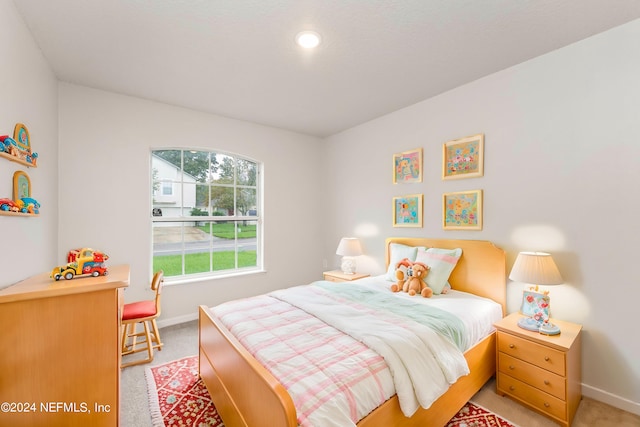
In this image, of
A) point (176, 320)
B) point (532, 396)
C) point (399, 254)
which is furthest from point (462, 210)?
point (176, 320)

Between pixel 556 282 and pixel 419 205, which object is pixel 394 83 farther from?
pixel 556 282

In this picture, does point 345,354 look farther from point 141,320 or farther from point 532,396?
point 141,320

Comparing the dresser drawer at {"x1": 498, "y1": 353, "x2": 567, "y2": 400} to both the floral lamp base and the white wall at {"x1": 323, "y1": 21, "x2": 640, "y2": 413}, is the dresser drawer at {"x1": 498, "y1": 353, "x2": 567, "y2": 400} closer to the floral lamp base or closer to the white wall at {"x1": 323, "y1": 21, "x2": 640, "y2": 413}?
the floral lamp base

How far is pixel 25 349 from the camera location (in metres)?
1.25

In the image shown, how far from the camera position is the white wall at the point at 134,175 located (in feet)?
9.03

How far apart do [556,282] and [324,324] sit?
169 centimetres

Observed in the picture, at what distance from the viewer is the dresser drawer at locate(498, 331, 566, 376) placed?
1794mm

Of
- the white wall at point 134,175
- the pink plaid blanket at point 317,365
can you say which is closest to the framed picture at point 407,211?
the white wall at point 134,175

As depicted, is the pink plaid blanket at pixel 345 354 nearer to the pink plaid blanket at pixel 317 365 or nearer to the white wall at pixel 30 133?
the pink plaid blanket at pixel 317 365

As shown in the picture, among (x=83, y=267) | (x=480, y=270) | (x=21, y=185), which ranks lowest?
(x=480, y=270)

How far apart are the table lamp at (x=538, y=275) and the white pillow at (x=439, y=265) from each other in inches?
22.8

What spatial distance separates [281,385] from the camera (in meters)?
1.22

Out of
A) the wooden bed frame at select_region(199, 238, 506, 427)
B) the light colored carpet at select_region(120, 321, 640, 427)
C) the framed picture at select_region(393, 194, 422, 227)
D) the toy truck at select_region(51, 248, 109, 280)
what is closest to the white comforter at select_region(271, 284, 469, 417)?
the wooden bed frame at select_region(199, 238, 506, 427)

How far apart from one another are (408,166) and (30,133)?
340cm
